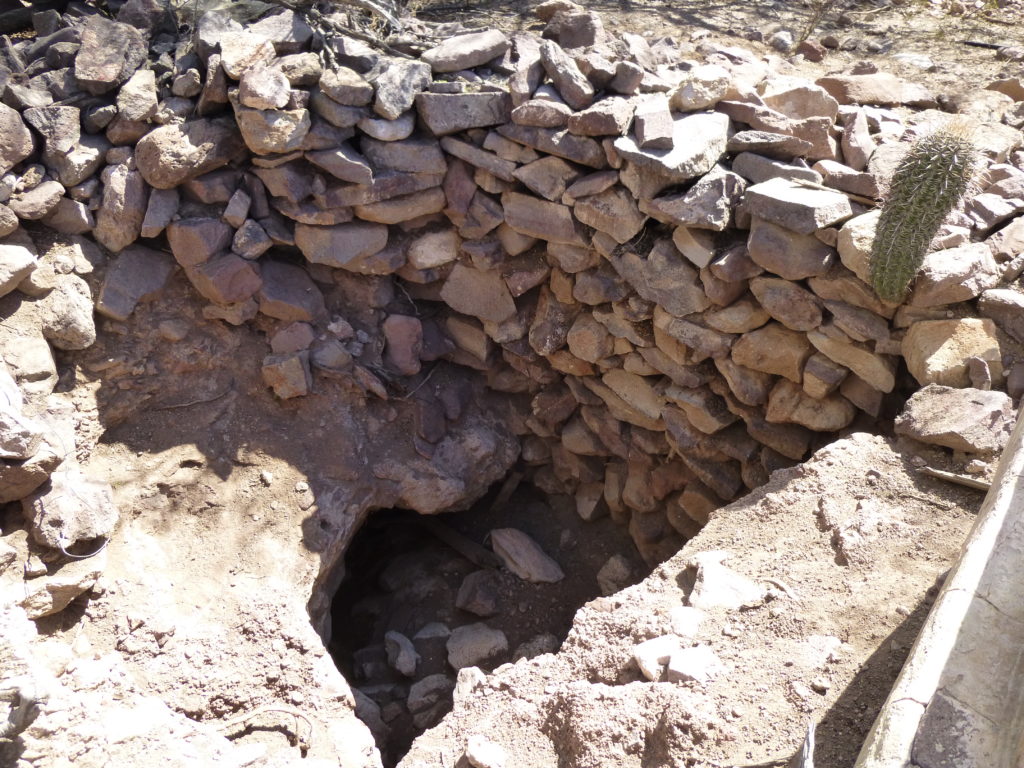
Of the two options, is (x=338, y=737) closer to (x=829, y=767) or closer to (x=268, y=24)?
(x=829, y=767)

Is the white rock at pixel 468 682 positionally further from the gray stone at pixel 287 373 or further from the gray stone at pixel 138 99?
the gray stone at pixel 138 99

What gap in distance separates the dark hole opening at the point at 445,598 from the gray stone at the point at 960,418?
7.42 feet

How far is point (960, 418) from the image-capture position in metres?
3.44

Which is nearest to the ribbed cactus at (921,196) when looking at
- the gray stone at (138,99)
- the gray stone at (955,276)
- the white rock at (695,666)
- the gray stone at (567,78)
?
the gray stone at (955,276)

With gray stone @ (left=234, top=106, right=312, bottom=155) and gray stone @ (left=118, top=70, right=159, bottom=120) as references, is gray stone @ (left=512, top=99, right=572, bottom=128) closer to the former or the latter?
gray stone @ (left=234, top=106, right=312, bottom=155)

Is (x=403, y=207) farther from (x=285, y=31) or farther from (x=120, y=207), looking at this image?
(x=120, y=207)

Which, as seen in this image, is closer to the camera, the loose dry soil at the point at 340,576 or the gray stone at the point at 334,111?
the loose dry soil at the point at 340,576

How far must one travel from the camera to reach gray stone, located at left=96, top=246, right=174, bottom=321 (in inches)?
178

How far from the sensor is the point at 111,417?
4582 millimetres

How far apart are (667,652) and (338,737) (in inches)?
59.4

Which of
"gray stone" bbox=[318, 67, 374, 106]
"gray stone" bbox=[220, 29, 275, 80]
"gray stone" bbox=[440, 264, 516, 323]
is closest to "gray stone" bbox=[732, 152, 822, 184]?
"gray stone" bbox=[440, 264, 516, 323]

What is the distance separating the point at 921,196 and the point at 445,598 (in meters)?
3.47

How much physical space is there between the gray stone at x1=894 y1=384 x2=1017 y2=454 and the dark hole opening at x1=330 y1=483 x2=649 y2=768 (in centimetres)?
226

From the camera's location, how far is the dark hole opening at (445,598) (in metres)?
4.73
